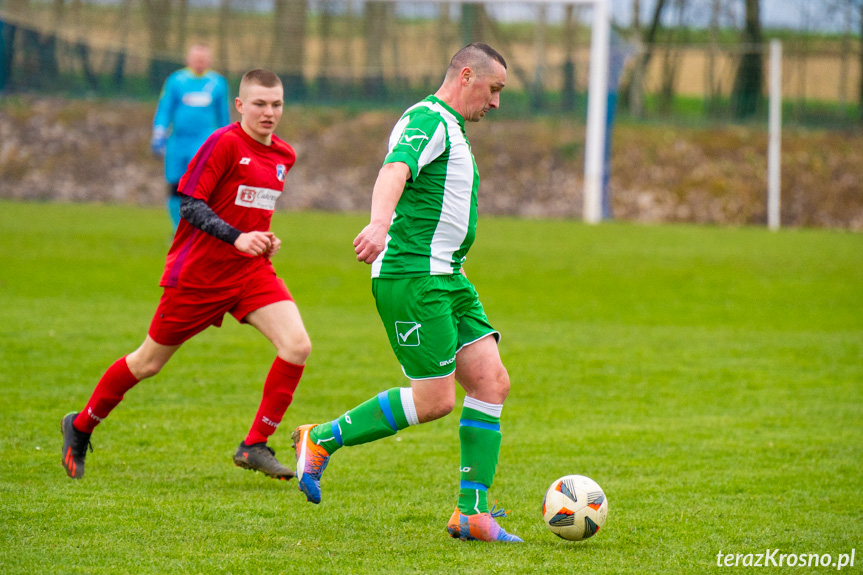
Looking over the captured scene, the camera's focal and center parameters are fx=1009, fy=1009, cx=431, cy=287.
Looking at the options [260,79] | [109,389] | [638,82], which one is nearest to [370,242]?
[260,79]

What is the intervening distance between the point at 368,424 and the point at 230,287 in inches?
49.5

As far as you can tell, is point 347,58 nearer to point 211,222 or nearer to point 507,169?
point 507,169

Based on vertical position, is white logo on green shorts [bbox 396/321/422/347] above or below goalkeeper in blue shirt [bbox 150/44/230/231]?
below

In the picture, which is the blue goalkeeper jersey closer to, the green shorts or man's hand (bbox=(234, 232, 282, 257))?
man's hand (bbox=(234, 232, 282, 257))

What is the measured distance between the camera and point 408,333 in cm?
405

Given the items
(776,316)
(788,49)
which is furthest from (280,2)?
(776,316)

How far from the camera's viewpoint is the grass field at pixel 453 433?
4004 mm

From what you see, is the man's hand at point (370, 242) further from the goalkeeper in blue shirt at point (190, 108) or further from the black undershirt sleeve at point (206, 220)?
the goalkeeper in blue shirt at point (190, 108)

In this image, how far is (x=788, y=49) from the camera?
33.3 meters

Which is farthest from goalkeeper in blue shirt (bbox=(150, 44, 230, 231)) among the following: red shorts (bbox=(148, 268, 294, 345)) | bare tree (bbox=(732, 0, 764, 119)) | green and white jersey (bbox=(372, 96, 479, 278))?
bare tree (bbox=(732, 0, 764, 119))

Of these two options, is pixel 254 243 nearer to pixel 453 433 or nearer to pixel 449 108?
pixel 449 108

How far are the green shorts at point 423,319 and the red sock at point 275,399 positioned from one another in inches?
46.2

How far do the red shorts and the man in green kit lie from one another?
1225 millimetres

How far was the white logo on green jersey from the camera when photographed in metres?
3.86
